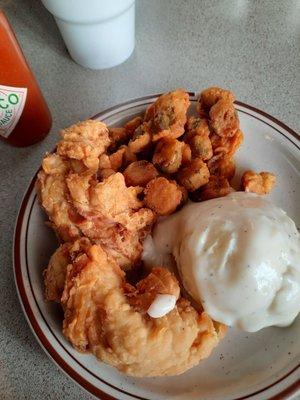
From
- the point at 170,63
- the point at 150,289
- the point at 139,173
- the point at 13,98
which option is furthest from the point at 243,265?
the point at 170,63

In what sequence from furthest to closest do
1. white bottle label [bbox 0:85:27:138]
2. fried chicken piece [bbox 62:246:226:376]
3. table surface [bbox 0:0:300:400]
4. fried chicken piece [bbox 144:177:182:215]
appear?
table surface [bbox 0:0:300:400] → white bottle label [bbox 0:85:27:138] → fried chicken piece [bbox 144:177:182:215] → fried chicken piece [bbox 62:246:226:376]

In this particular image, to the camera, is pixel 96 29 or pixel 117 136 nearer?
pixel 117 136

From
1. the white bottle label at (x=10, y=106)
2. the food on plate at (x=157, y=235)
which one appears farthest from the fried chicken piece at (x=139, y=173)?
the white bottle label at (x=10, y=106)

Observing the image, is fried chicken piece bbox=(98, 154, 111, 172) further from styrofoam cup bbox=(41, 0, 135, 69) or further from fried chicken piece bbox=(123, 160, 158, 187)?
styrofoam cup bbox=(41, 0, 135, 69)

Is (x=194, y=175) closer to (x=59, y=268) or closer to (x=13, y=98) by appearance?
(x=59, y=268)

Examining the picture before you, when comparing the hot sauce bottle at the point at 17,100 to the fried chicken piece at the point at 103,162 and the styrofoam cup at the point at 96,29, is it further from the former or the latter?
the fried chicken piece at the point at 103,162

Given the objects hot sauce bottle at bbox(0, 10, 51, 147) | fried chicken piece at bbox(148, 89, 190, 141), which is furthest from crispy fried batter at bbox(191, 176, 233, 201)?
hot sauce bottle at bbox(0, 10, 51, 147)
